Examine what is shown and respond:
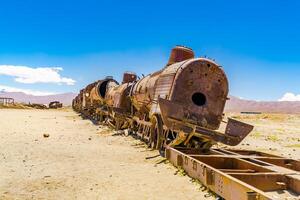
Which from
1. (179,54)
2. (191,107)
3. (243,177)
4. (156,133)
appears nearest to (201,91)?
(191,107)

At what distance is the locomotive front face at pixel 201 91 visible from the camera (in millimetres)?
11693

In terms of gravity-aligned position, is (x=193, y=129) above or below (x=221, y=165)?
above

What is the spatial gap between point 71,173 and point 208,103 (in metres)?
5.57

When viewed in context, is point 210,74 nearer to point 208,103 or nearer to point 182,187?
point 208,103

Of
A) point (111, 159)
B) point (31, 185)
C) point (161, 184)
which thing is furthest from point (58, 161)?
point (161, 184)

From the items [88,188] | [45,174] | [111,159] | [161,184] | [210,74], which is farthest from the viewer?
[210,74]

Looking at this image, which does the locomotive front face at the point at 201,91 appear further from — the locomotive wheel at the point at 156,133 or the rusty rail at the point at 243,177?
the rusty rail at the point at 243,177

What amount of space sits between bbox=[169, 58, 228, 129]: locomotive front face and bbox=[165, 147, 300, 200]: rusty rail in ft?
7.67

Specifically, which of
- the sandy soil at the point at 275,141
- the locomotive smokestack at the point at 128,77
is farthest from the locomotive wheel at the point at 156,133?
the locomotive smokestack at the point at 128,77

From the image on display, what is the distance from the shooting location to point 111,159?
1105cm

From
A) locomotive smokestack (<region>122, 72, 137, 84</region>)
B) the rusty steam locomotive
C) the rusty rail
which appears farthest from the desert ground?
locomotive smokestack (<region>122, 72, 137, 84</region>)

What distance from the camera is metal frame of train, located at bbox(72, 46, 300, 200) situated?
6734 millimetres

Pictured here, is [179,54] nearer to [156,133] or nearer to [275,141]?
[156,133]

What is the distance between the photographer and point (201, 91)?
1204 cm
